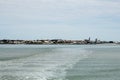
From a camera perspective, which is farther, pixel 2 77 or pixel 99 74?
pixel 99 74

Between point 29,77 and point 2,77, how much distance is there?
1603 millimetres

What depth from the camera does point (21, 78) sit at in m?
23.7

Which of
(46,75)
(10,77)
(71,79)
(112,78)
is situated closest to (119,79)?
(112,78)

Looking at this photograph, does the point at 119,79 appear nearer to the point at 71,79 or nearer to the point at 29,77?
the point at 71,79

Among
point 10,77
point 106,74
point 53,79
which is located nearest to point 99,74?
point 106,74

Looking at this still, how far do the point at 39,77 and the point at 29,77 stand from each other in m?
0.61

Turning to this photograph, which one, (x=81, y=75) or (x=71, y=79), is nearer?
(x=71, y=79)

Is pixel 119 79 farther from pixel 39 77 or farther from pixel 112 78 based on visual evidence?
pixel 39 77

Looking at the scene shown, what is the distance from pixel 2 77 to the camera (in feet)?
78.8

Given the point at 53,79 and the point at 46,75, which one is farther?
the point at 46,75

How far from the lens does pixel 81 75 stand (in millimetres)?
26062

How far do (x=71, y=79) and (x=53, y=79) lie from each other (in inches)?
46.8

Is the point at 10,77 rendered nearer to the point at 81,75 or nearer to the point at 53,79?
the point at 53,79

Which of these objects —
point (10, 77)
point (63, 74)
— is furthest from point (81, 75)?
point (10, 77)
